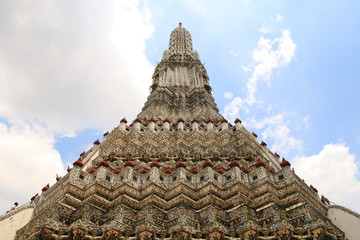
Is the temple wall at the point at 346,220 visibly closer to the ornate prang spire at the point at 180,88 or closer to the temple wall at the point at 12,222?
the temple wall at the point at 12,222

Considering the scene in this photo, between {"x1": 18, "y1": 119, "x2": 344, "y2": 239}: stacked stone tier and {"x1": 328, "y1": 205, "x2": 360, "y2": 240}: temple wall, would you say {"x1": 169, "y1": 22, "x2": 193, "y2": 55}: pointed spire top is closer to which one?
{"x1": 18, "y1": 119, "x2": 344, "y2": 239}: stacked stone tier

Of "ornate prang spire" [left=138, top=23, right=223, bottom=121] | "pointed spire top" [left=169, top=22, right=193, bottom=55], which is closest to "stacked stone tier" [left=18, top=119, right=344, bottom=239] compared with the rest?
"ornate prang spire" [left=138, top=23, right=223, bottom=121]

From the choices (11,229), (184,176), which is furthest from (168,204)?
(11,229)

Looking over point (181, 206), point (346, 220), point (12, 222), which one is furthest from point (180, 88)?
point (346, 220)

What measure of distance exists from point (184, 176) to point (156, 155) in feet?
18.1

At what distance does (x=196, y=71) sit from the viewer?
37.9m

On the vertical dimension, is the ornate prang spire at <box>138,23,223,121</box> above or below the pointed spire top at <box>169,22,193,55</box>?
below

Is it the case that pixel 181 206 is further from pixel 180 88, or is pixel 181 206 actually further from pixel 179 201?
pixel 180 88

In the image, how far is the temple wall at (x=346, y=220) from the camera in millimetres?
12048

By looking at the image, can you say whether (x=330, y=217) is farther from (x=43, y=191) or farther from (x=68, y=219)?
(x=43, y=191)

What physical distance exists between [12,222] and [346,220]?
14.0m

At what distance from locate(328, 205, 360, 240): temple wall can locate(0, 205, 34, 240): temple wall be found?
13353 millimetres

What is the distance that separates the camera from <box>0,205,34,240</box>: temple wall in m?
12.7

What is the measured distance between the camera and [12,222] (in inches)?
520
